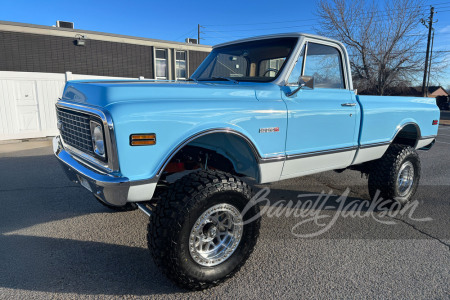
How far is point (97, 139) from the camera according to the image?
230 centimetres

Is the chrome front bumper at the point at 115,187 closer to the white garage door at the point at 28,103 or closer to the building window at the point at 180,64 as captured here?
the white garage door at the point at 28,103

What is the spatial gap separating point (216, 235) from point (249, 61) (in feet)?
7.06

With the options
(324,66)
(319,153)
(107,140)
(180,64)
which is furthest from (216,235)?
(180,64)

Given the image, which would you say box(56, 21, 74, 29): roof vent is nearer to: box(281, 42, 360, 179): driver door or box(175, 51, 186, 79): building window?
box(175, 51, 186, 79): building window

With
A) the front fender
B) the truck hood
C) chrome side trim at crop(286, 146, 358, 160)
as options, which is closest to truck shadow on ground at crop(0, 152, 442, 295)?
chrome side trim at crop(286, 146, 358, 160)

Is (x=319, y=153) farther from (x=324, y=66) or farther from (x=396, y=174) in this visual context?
(x=396, y=174)

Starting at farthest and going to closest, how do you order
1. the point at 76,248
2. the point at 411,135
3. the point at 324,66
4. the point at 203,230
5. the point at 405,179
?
1. the point at 411,135
2. the point at 405,179
3. the point at 324,66
4. the point at 76,248
5. the point at 203,230

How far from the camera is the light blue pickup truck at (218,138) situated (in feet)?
7.36

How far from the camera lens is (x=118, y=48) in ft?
51.3

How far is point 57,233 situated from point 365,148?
12.2 ft

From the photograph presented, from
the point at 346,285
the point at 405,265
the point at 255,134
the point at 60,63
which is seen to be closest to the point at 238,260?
the point at 346,285

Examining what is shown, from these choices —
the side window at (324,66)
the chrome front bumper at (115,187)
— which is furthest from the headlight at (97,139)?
the side window at (324,66)

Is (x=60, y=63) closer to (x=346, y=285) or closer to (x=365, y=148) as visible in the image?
(x=365, y=148)

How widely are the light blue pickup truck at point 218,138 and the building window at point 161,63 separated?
13809 millimetres
